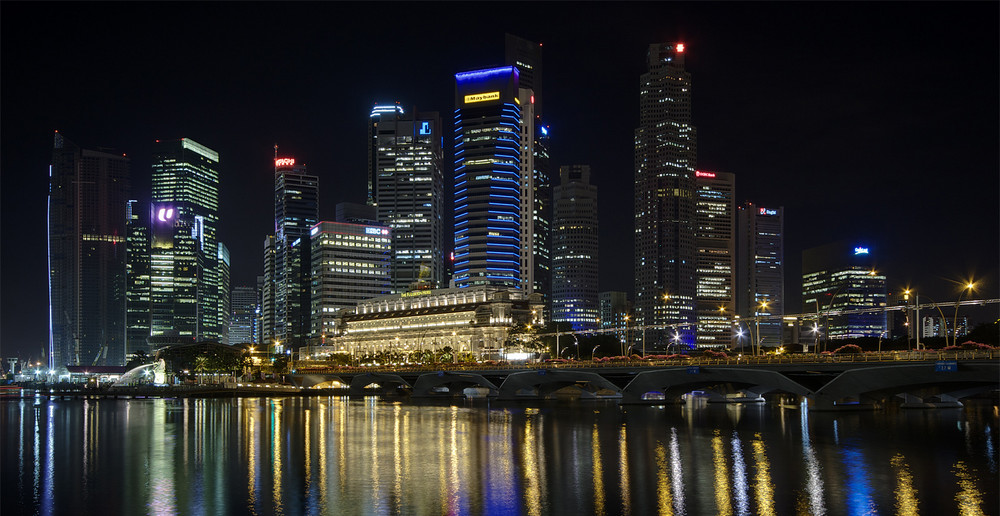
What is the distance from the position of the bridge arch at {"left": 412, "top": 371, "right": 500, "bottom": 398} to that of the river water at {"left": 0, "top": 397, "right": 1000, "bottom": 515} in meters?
39.6

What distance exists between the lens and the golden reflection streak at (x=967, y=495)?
40281 millimetres

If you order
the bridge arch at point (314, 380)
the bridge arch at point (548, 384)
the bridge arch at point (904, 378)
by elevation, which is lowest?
the bridge arch at point (314, 380)

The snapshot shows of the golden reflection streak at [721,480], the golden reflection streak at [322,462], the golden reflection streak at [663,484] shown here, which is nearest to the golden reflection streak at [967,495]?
the golden reflection streak at [721,480]

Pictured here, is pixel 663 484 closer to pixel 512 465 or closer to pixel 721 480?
pixel 721 480

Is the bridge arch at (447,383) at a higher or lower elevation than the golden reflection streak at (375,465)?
lower

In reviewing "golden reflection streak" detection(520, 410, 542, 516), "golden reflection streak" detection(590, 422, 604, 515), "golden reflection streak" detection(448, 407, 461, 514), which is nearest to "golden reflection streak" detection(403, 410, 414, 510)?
"golden reflection streak" detection(448, 407, 461, 514)

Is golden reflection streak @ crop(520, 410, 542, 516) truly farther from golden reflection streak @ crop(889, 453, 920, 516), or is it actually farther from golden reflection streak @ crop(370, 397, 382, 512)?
golden reflection streak @ crop(889, 453, 920, 516)

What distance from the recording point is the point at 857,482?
4800 centimetres

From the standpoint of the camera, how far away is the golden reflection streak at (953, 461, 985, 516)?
4028cm

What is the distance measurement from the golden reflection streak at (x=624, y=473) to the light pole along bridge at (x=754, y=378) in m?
25.0

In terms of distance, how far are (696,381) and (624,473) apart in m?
52.9

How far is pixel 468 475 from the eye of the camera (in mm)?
51125

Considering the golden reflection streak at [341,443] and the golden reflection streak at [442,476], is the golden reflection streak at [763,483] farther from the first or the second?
the golden reflection streak at [341,443]

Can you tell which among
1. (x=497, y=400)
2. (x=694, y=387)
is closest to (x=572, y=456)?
(x=694, y=387)
